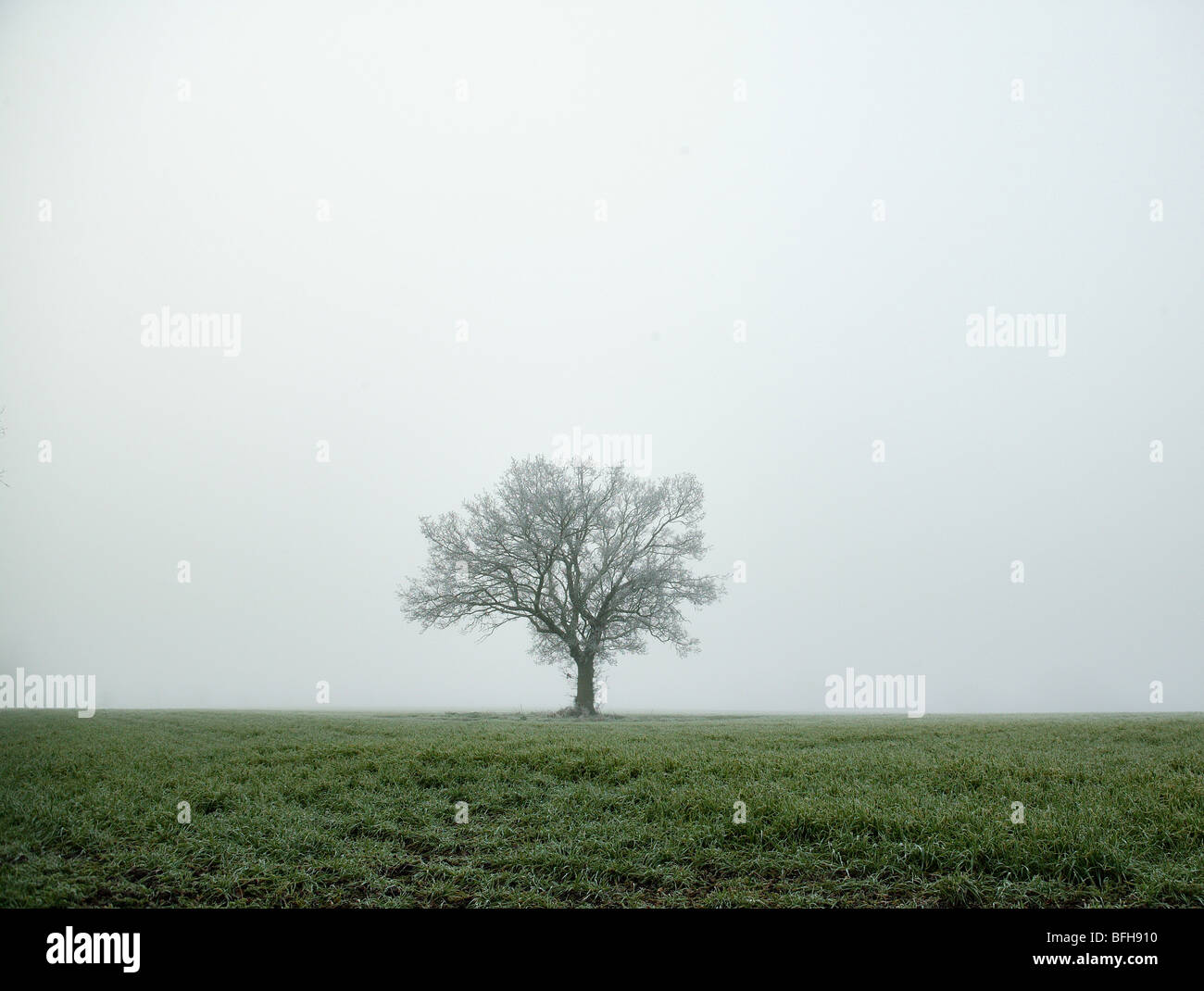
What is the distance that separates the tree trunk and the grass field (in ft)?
47.0

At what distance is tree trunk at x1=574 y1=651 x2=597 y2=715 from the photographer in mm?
26594

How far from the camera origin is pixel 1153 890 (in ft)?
21.5

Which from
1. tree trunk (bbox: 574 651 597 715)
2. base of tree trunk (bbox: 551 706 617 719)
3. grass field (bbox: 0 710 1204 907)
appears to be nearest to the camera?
grass field (bbox: 0 710 1204 907)

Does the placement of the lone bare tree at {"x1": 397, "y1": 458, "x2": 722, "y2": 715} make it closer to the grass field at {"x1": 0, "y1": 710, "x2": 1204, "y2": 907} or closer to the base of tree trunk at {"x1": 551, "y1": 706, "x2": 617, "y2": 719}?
the base of tree trunk at {"x1": 551, "y1": 706, "x2": 617, "y2": 719}

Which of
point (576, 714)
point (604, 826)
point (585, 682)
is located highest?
point (604, 826)

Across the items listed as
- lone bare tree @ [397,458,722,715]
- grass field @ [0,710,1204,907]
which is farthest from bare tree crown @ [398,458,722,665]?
grass field @ [0,710,1204,907]

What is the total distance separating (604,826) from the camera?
8109 millimetres

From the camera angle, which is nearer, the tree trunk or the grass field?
the grass field

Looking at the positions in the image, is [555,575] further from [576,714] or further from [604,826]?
[604,826]

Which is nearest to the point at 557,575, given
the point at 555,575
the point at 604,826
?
the point at 555,575

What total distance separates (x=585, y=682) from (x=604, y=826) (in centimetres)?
1937
